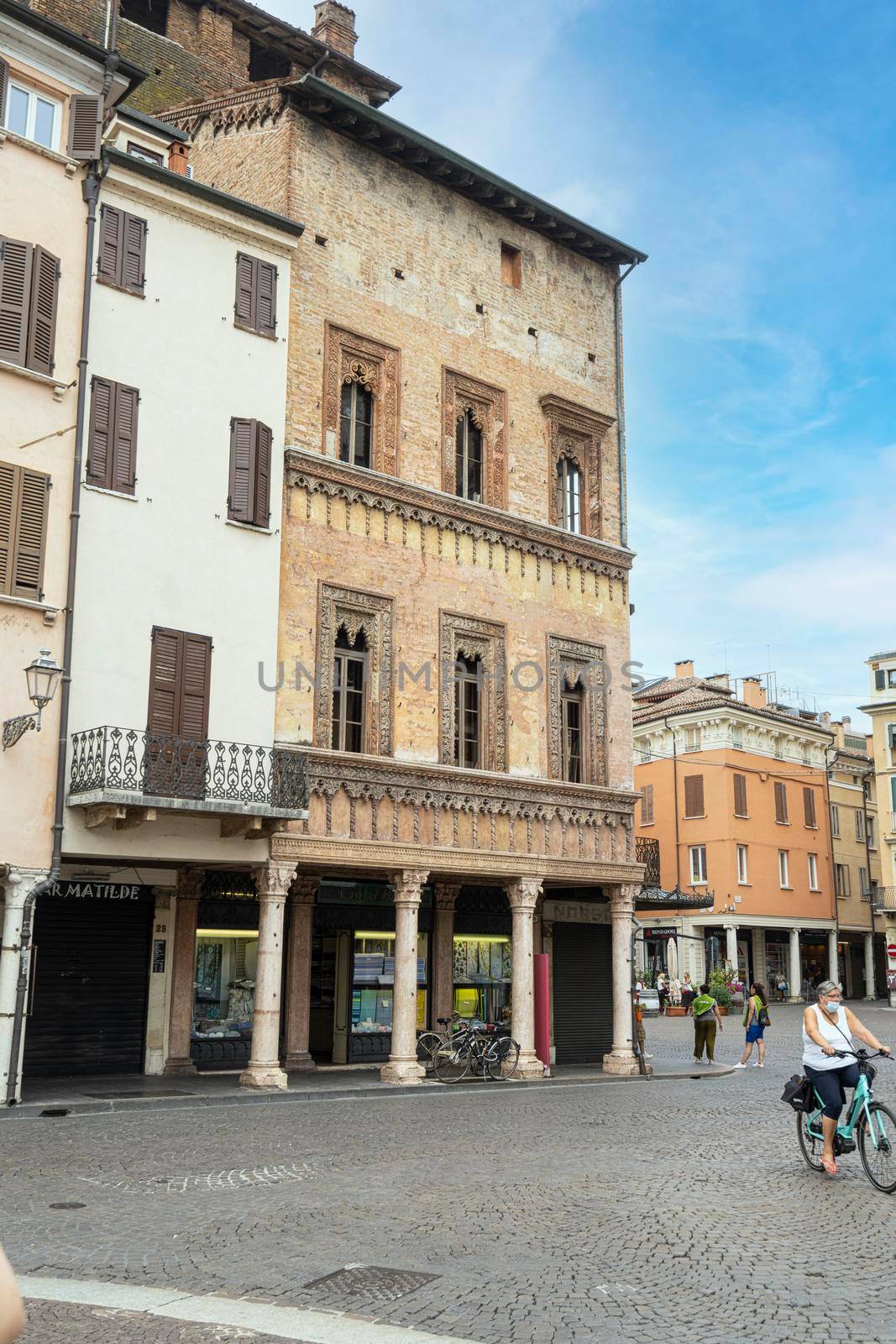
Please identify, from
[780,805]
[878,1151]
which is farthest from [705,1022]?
[780,805]

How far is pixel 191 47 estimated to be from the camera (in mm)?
Answer: 29047

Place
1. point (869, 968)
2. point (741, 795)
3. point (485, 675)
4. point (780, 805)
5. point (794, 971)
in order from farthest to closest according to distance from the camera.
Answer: point (869, 968) < point (780, 805) < point (794, 971) < point (741, 795) < point (485, 675)

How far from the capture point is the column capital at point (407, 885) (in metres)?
22.3

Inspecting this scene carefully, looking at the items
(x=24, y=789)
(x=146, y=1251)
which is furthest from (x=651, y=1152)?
(x=24, y=789)

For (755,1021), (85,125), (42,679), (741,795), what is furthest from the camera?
(741,795)

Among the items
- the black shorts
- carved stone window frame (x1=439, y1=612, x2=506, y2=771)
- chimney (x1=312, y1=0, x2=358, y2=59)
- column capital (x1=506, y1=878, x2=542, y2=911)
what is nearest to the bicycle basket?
the black shorts

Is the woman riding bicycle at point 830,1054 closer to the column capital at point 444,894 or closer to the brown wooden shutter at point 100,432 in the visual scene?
the brown wooden shutter at point 100,432

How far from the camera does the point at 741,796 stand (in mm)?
56375

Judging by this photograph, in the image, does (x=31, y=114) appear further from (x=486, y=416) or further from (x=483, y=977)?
(x=483, y=977)

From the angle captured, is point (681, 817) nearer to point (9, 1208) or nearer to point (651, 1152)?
point (651, 1152)

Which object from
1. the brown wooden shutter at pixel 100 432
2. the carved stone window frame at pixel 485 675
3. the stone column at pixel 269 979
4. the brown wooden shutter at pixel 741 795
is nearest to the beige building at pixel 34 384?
the brown wooden shutter at pixel 100 432

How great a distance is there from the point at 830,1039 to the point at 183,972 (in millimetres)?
12774

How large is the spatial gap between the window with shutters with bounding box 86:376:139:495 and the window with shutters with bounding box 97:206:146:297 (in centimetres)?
166

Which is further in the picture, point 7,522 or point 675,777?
point 675,777
